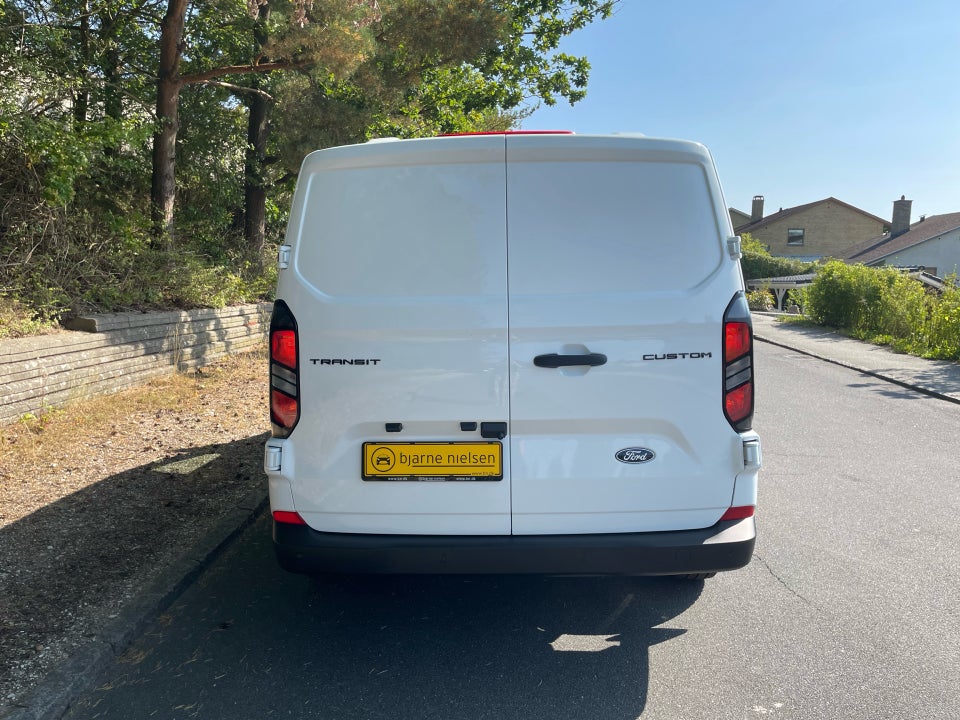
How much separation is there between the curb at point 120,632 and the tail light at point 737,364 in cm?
276

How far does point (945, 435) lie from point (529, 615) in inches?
245

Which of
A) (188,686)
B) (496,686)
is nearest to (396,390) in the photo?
(496,686)

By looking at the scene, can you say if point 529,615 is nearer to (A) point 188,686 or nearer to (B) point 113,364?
(A) point 188,686

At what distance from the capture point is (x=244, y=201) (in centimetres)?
1666

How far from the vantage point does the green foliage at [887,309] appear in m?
14.3

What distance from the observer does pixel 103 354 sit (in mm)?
7824

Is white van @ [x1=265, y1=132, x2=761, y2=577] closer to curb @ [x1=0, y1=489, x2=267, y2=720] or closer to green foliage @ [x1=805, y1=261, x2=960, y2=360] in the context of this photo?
curb @ [x1=0, y1=489, x2=267, y2=720]

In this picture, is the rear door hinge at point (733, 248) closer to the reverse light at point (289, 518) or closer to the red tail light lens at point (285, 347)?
the red tail light lens at point (285, 347)

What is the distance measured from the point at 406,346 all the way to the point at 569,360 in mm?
635

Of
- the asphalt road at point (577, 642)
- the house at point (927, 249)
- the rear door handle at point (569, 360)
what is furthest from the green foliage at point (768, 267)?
the rear door handle at point (569, 360)

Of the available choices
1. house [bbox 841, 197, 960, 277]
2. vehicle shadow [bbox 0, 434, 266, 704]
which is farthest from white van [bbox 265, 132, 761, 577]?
house [bbox 841, 197, 960, 277]

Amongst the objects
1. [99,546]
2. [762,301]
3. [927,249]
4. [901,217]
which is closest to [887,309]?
[99,546]

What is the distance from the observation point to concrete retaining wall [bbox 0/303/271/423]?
6.50 meters

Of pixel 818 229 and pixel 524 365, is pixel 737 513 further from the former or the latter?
pixel 818 229
